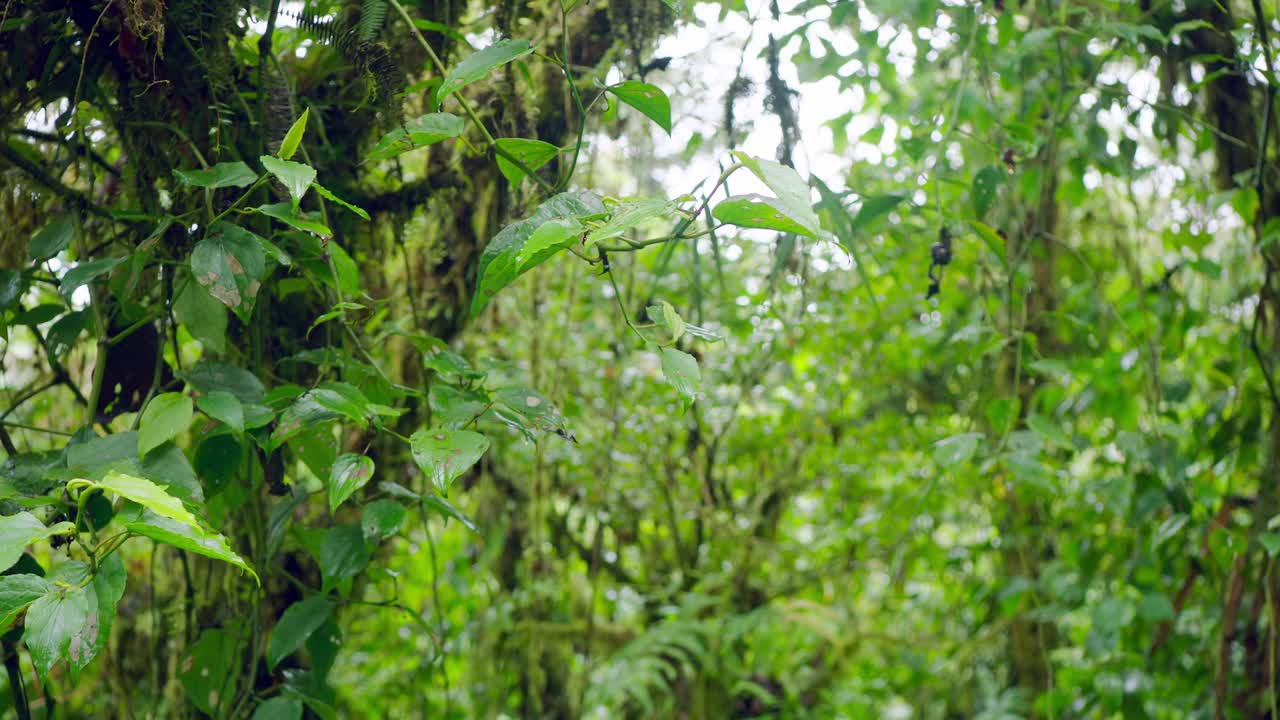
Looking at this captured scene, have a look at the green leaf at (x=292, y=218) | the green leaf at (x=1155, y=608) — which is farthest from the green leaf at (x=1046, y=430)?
the green leaf at (x=292, y=218)

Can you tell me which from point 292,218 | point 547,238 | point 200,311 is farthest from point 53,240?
point 547,238

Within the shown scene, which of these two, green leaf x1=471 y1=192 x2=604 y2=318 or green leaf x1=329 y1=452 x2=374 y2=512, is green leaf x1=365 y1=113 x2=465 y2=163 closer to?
green leaf x1=471 y1=192 x2=604 y2=318

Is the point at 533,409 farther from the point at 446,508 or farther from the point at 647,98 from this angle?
the point at 647,98

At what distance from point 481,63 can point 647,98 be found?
129mm

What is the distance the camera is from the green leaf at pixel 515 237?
620 mm

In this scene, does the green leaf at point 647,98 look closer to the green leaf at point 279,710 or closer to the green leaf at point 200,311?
the green leaf at point 200,311

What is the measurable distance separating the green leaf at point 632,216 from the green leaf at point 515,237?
40mm

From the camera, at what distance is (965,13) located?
1.29 meters

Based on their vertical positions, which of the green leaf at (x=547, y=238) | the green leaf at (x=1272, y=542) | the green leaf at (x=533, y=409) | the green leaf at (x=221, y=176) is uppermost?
the green leaf at (x=221, y=176)

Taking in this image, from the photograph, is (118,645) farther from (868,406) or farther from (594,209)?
(868,406)

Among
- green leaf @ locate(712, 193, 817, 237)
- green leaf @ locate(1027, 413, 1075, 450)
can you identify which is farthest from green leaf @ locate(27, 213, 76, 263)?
green leaf @ locate(1027, 413, 1075, 450)

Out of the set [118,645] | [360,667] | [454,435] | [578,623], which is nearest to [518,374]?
[578,623]

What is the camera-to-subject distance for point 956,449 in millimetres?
1172

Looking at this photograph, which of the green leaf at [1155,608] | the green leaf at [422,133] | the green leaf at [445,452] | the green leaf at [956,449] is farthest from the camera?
the green leaf at [1155,608]
